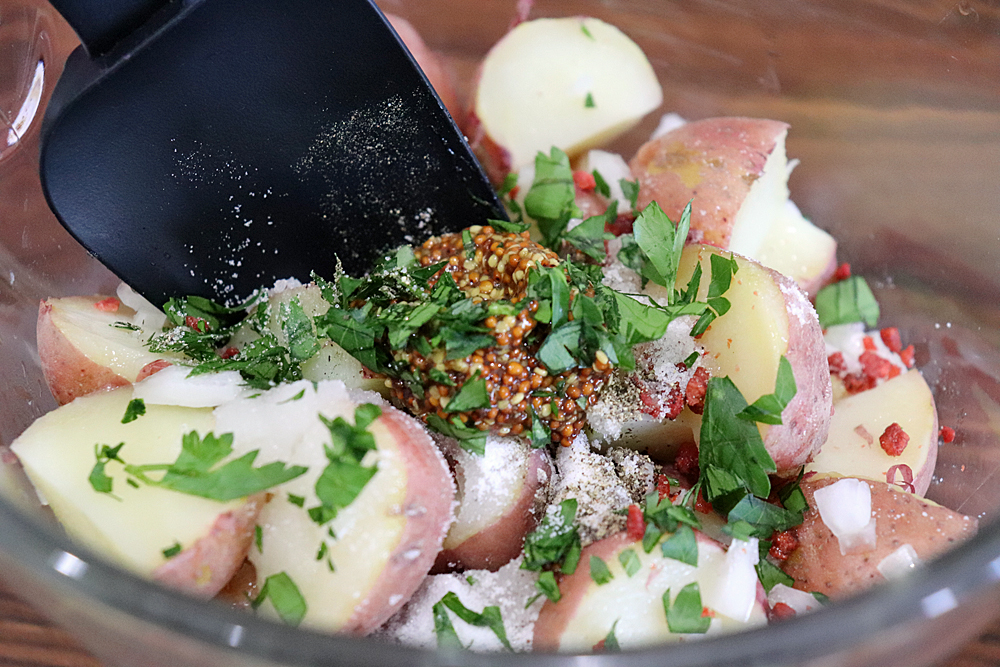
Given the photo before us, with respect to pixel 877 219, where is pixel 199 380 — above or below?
above

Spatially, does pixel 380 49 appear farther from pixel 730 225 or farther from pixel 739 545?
pixel 739 545

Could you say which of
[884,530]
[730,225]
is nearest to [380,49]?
[730,225]

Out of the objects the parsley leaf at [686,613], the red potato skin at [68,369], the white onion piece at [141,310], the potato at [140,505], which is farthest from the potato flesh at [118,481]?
the parsley leaf at [686,613]

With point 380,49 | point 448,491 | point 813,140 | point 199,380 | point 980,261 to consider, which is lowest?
point 980,261

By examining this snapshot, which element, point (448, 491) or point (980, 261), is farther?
point (980, 261)

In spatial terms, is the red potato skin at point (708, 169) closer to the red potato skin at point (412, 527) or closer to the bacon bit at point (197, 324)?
the red potato skin at point (412, 527)

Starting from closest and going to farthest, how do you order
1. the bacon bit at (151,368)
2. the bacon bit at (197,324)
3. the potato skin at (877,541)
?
the potato skin at (877,541), the bacon bit at (151,368), the bacon bit at (197,324)
